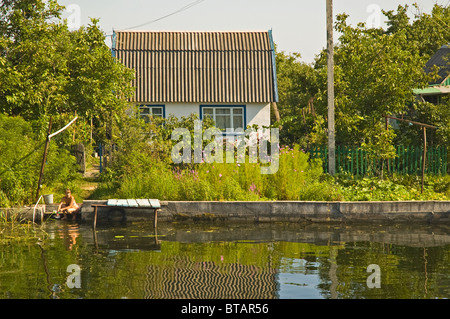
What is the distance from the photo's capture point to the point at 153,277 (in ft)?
33.3

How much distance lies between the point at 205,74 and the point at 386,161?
10239 mm

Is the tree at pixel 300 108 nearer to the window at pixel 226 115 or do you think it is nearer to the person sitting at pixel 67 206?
the window at pixel 226 115

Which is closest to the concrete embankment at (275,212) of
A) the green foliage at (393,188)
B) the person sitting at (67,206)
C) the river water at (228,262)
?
the person sitting at (67,206)

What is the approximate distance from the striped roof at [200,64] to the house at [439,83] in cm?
650

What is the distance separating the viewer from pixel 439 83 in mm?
27844

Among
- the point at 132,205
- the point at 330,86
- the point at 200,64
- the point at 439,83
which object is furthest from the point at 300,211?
the point at 439,83

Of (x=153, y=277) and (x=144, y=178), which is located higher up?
(x=144, y=178)

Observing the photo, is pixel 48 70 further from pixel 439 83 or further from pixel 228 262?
pixel 439 83

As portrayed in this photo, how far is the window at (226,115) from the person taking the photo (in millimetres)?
27312

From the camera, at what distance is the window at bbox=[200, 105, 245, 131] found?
27312 mm
